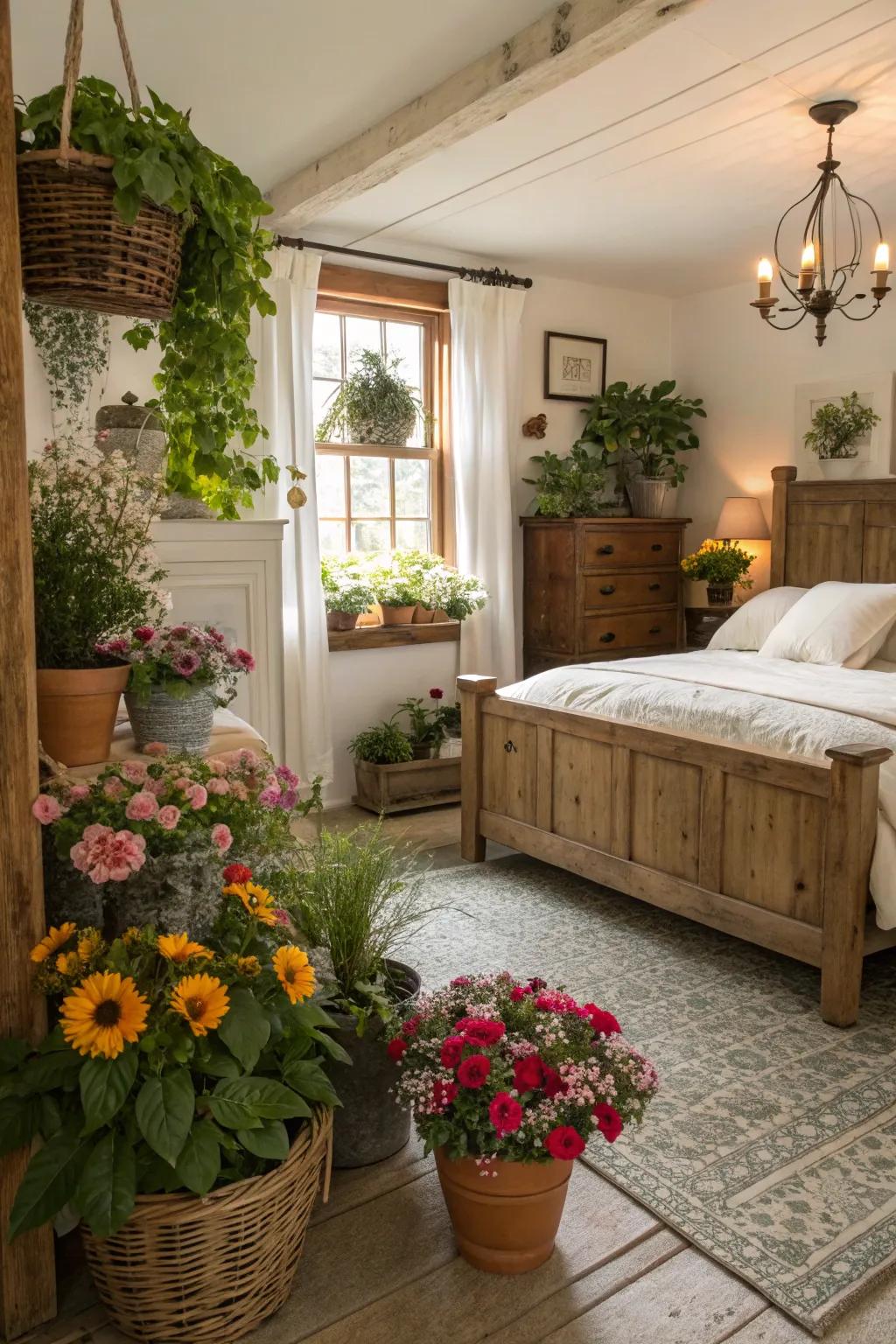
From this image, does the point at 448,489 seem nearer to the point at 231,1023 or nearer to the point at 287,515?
the point at 287,515

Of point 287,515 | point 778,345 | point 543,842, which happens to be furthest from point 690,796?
point 778,345

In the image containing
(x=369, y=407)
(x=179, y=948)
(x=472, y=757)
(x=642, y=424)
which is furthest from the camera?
(x=642, y=424)

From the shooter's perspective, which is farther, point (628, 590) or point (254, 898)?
point (628, 590)

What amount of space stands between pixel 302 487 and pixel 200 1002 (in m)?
3.34

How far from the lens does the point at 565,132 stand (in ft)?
11.7

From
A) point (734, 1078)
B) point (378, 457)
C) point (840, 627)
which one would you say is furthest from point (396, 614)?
point (734, 1078)

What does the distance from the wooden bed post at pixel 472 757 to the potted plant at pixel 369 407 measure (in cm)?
153

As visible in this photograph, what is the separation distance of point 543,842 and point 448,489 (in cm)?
222

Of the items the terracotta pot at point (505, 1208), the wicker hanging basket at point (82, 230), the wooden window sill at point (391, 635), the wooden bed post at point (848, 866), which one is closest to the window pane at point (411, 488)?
the wooden window sill at point (391, 635)

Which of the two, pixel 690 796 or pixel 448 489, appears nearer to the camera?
pixel 690 796

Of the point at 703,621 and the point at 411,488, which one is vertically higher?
the point at 411,488

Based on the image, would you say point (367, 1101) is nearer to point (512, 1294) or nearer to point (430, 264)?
point (512, 1294)

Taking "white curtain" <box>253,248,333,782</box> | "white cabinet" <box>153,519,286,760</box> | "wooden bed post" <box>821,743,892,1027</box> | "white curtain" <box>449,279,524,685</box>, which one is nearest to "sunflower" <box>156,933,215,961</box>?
"wooden bed post" <box>821,743,892,1027</box>

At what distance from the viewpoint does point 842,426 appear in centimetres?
509
